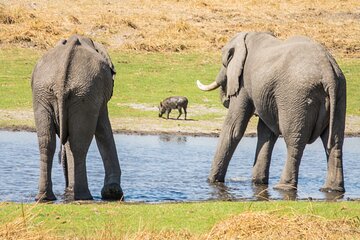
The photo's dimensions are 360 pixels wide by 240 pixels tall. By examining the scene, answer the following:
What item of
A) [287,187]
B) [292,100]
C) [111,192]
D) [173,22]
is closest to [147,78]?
[173,22]

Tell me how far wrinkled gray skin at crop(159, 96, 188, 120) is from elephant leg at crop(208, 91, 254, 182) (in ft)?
30.4

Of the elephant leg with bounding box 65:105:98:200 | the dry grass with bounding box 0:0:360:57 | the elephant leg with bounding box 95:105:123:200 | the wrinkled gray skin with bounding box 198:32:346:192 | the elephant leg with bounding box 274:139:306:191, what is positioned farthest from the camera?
the dry grass with bounding box 0:0:360:57

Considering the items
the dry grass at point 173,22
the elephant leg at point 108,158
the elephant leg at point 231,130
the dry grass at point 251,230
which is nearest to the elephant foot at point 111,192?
the elephant leg at point 108,158

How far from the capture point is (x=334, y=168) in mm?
14734

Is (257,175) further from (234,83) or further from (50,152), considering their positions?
(50,152)

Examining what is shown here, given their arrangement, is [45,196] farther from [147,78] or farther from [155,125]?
[147,78]

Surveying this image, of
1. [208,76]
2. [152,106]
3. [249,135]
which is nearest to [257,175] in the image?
[249,135]

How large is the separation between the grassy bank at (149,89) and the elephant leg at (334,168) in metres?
9.92

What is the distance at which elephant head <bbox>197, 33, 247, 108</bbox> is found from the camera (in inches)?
642

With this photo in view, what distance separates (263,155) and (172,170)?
7.20ft

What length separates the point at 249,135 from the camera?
2472cm

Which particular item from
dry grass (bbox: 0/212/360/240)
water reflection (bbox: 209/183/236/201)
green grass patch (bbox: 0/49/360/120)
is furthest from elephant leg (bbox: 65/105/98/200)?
green grass patch (bbox: 0/49/360/120)

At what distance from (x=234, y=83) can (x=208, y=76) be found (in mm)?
14939

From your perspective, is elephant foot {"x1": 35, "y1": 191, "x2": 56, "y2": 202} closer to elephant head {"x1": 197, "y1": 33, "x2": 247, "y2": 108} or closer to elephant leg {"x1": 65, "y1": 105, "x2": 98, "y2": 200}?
elephant leg {"x1": 65, "y1": 105, "x2": 98, "y2": 200}
